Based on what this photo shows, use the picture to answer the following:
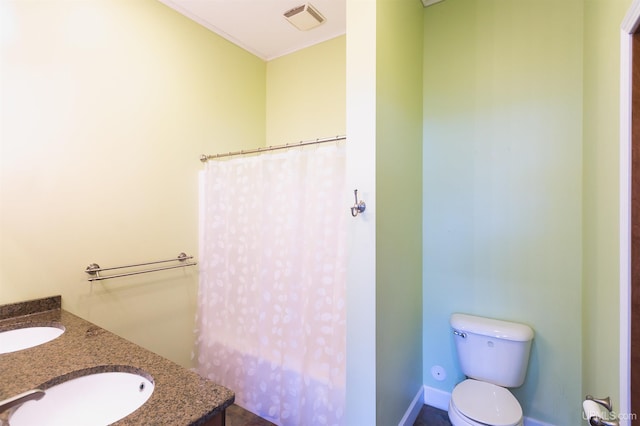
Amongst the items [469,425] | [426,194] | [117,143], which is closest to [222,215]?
[117,143]

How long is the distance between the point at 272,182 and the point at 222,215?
0.56m

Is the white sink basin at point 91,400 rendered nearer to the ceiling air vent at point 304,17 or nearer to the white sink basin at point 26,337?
the white sink basin at point 26,337

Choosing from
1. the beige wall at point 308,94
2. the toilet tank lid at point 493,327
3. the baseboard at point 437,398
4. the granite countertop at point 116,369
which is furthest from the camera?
the beige wall at point 308,94

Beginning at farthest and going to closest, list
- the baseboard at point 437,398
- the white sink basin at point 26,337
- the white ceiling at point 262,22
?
the white ceiling at point 262,22 < the baseboard at point 437,398 < the white sink basin at point 26,337

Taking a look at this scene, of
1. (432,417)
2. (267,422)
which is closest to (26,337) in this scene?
(267,422)

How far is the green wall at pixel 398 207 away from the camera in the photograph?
142cm

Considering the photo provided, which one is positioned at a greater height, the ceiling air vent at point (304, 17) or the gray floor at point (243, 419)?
the ceiling air vent at point (304, 17)

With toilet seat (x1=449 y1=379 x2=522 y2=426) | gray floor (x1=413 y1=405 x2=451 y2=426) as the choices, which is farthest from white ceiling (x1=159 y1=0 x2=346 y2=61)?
gray floor (x1=413 y1=405 x2=451 y2=426)

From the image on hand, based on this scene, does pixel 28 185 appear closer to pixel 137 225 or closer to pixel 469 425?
pixel 137 225

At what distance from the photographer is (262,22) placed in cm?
233

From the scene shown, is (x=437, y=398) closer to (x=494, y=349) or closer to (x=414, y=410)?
(x=414, y=410)

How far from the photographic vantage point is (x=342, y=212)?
158 cm

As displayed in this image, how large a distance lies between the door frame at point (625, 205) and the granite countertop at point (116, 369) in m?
1.20

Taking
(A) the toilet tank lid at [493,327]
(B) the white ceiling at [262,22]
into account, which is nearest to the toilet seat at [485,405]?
(A) the toilet tank lid at [493,327]
